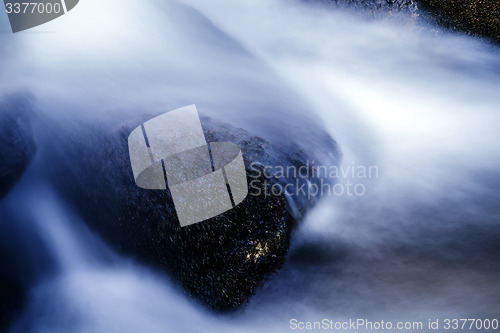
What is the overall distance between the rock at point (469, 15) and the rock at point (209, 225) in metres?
2.82

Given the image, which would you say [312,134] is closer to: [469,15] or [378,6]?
[378,6]

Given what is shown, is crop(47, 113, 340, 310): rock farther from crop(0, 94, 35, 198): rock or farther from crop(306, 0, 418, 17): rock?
crop(306, 0, 418, 17): rock

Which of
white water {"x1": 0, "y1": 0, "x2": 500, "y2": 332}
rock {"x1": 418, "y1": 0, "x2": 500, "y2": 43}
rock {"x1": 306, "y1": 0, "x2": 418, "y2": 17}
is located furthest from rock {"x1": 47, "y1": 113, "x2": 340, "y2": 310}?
rock {"x1": 418, "y1": 0, "x2": 500, "y2": 43}

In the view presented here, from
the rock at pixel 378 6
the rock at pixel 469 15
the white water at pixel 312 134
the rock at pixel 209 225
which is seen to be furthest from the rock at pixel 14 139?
the rock at pixel 469 15

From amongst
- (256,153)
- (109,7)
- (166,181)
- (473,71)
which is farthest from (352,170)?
(109,7)

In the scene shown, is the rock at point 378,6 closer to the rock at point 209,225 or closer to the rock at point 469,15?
the rock at point 469,15

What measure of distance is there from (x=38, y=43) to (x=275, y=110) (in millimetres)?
3250

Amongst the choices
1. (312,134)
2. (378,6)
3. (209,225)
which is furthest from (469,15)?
(209,225)

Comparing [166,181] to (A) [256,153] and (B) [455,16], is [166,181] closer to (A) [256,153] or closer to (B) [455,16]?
(A) [256,153]

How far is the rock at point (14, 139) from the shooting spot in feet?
13.1

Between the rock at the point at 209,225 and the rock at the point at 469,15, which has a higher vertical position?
the rock at the point at 469,15

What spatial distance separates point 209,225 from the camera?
2.72m

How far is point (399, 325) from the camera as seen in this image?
2662 millimetres

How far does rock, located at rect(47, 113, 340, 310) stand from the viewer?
2.74m
